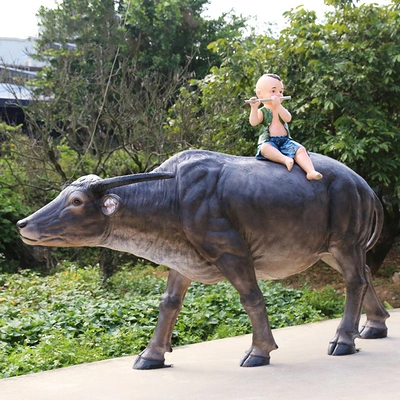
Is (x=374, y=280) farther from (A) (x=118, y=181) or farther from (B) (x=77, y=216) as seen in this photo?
(B) (x=77, y=216)

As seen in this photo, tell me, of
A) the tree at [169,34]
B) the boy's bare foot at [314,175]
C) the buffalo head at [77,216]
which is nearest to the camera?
the buffalo head at [77,216]

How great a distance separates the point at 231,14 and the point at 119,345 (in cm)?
1836

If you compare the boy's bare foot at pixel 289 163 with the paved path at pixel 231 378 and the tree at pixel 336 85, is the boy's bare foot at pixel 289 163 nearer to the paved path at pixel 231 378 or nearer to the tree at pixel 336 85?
the paved path at pixel 231 378

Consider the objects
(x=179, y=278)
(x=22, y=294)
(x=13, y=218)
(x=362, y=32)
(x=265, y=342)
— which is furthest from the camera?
(x=13, y=218)

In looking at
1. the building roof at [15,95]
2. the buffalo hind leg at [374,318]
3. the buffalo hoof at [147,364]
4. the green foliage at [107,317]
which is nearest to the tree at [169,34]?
the building roof at [15,95]

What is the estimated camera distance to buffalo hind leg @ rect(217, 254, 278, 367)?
15.3 feet

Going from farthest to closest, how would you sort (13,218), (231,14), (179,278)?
(231,14) < (13,218) < (179,278)

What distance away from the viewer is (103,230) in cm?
466

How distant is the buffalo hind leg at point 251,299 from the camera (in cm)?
468

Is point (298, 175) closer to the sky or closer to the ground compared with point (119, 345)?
closer to the sky

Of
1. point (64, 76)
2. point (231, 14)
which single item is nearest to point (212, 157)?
point (64, 76)

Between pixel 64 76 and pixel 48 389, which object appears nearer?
pixel 48 389

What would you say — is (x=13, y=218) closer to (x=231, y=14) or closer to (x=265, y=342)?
(x=265, y=342)

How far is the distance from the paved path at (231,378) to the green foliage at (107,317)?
61 centimetres
